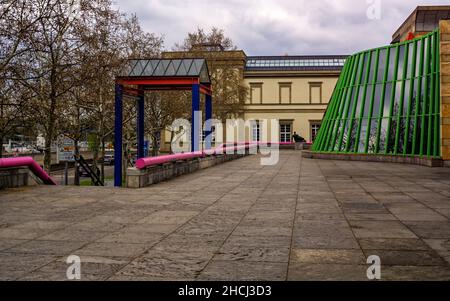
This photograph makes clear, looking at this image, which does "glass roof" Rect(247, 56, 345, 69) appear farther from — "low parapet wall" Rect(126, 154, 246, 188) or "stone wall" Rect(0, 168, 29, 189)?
"stone wall" Rect(0, 168, 29, 189)

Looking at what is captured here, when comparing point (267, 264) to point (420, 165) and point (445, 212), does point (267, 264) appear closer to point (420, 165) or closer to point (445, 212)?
point (445, 212)

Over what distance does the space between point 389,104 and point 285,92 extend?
4118 cm

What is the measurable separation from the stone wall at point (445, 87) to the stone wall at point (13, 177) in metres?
18.0

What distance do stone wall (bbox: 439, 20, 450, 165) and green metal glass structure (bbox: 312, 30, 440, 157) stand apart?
649mm

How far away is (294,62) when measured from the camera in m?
73.2

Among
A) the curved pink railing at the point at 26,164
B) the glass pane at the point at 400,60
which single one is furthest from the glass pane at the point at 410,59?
the curved pink railing at the point at 26,164

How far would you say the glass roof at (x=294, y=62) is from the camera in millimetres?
71125

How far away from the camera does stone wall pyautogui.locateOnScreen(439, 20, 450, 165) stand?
72.9 feet

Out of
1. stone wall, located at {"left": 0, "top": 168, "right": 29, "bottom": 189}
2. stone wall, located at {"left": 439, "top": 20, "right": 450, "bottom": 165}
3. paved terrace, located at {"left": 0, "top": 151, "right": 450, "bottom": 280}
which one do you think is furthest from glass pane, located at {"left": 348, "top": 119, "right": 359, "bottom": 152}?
stone wall, located at {"left": 0, "top": 168, "right": 29, "bottom": 189}

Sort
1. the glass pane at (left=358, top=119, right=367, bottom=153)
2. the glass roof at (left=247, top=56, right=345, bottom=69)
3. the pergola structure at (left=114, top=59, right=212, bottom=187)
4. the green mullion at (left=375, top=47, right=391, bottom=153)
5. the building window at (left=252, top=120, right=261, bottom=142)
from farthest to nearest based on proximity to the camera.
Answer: the glass roof at (left=247, top=56, right=345, bottom=69) < the building window at (left=252, top=120, right=261, bottom=142) < the glass pane at (left=358, top=119, right=367, bottom=153) < the green mullion at (left=375, top=47, right=391, bottom=153) < the pergola structure at (left=114, top=59, right=212, bottom=187)

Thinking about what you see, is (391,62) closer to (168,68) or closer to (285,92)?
(168,68)

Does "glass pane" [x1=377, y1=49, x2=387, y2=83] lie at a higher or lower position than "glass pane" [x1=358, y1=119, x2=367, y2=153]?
higher

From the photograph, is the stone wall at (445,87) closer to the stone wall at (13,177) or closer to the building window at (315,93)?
the stone wall at (13,177)
